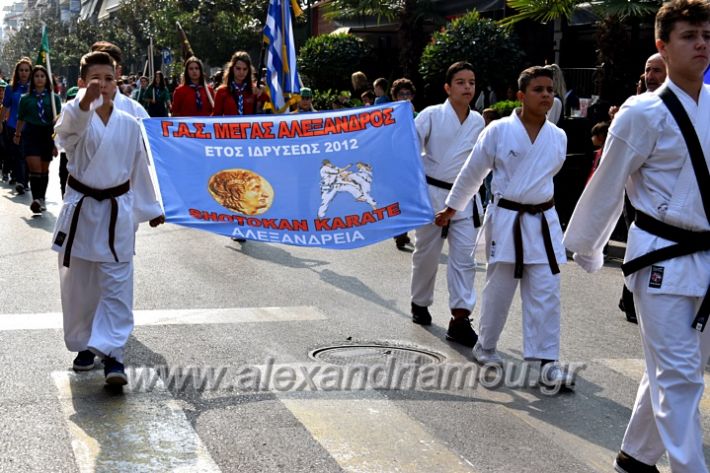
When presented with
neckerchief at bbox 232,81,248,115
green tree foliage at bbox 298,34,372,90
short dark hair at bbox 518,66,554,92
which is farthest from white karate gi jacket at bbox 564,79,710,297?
green tree foliage at bbox 298,34,372,90

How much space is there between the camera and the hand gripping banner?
7.12 m

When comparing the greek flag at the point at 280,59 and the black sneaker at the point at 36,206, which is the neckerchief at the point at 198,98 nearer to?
the greek flag at the point at 280,59

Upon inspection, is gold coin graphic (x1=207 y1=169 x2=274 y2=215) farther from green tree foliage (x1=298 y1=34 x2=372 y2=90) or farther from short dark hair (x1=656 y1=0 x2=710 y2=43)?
green tree foliage (x1=298 y1=34 x2=372 y2=90)

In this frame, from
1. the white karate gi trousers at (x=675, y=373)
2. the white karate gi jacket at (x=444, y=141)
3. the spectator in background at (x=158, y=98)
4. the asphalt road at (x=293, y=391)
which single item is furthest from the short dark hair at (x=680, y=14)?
the spectator in background at (x=158, y=98)

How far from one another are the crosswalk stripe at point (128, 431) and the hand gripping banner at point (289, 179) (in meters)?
1.38

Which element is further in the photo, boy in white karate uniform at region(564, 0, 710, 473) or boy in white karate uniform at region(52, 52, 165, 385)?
boy in white karate uniform at region(52, 52, 165, 385)

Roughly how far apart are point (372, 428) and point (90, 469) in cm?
140

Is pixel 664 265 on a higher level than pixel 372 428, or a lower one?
higher

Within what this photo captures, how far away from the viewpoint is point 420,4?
25.1 m

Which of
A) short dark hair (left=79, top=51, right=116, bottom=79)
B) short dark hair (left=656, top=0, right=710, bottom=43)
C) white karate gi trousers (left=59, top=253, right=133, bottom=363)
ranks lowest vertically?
white karate gi trousers (left=59, top=253, right=133, bottom=363)

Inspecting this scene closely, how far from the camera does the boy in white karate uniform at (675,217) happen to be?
4.20 metres

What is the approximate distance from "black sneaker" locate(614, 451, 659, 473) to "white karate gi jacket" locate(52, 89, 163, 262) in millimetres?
3050

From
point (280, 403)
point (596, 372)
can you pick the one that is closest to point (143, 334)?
point (280, 403)

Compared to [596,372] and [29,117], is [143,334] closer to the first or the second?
[596,372]
